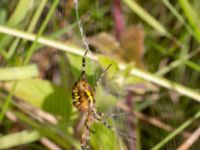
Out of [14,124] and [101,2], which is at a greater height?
[101,2]

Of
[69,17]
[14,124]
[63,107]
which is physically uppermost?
[69,17]

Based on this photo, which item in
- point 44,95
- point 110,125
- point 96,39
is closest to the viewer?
point 110,125

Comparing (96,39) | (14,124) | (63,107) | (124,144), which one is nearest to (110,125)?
(124,144)

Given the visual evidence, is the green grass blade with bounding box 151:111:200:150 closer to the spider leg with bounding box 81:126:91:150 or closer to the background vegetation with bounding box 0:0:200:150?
the background vegetation with bounding box 0:0:200:150

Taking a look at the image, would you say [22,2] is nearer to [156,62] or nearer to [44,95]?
[44,95]

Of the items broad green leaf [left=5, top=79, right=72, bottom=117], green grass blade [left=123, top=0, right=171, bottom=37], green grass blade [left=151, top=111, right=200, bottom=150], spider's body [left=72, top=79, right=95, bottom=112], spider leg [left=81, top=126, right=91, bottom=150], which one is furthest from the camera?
green grass blade [left=123, top=0, right=171, bottom=37]

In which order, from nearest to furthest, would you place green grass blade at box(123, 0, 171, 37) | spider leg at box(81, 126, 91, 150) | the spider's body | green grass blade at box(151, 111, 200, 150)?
the spider's body
spider leg at box(81, 126, 91, 150)
green grass blade at box(151, 111, 200, 150)
green grass blade at box(123, 0, 171, 37)

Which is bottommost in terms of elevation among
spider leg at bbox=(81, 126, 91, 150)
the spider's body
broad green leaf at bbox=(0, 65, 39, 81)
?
broad green leaf at bbox=(0, 65, 39, 81)

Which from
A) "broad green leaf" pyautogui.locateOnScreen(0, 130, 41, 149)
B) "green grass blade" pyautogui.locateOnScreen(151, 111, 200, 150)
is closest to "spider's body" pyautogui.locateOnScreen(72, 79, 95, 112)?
"green grass blade" pyautogui.locateOnScreen(151, 111, 200, 150)

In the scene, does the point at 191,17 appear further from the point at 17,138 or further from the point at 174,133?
the point at 17,138
